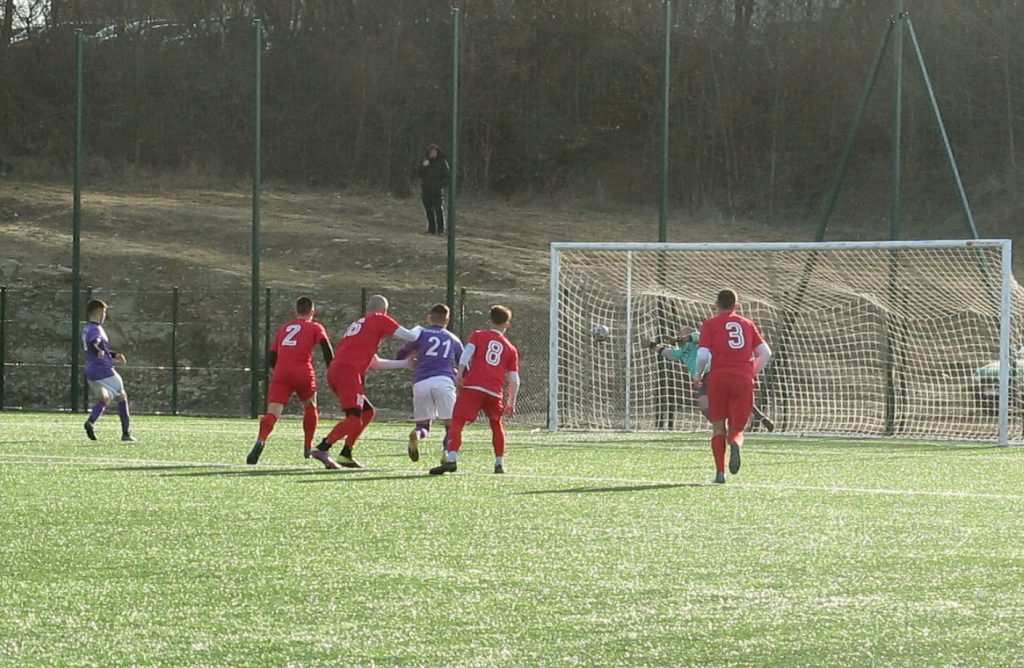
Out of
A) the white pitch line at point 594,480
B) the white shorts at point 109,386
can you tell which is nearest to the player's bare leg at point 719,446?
the white pitch line at point 594,480

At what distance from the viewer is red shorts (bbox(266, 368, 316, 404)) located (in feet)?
47.5

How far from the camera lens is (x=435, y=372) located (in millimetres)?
14586

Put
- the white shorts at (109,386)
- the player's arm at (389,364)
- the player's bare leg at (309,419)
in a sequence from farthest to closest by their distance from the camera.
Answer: the white shorts at (109,386), the player's bare leg at (309,419), the player's arm at (389,364)

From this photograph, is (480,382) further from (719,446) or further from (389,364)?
(719,446)

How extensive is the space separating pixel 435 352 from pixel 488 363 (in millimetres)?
979

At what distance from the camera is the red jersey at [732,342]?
43.0 ft

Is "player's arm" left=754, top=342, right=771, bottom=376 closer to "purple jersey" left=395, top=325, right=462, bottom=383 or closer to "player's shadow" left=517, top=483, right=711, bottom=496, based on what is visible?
"player's shadow" left=517, top=483, right=711, bottom=496

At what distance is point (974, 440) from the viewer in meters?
19.2

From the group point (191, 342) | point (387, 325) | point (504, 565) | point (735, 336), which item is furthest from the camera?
point (191, 342)

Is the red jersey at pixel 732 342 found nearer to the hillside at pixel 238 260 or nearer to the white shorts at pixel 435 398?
the white shorts at pixel 435 398

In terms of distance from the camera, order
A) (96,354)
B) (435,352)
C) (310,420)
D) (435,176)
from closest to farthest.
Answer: (435,352) < (310,420) < (96,354) < (435,176)

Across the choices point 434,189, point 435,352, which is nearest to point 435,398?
point 435,352

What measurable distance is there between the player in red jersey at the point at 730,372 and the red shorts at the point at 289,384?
3.56 m

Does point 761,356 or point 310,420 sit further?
point 310,420
